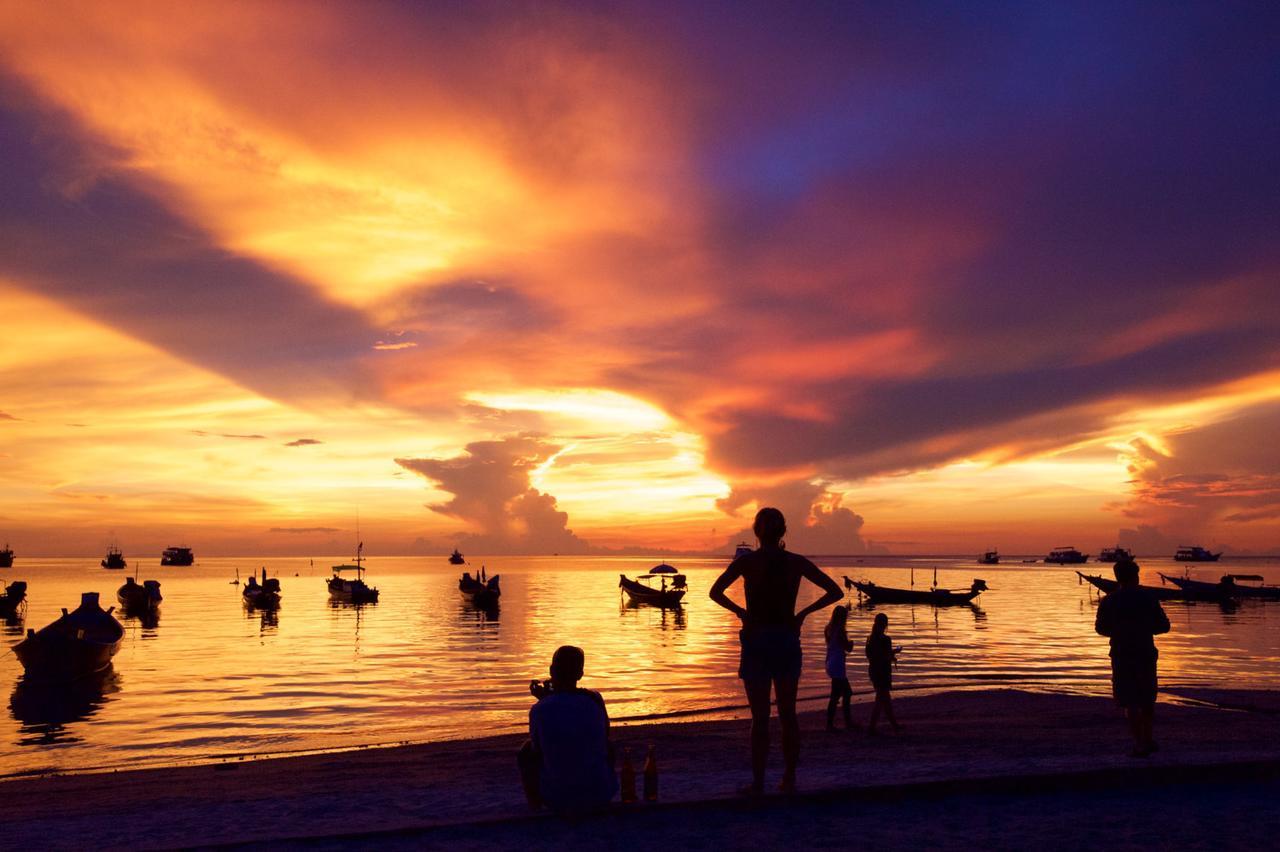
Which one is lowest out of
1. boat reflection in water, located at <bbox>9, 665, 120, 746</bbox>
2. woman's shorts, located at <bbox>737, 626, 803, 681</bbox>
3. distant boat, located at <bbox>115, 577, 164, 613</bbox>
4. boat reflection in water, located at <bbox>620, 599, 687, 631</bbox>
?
boat reflection in water, located at <bbox>620, 599, 687, 631</bbox>

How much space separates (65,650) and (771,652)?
122ft

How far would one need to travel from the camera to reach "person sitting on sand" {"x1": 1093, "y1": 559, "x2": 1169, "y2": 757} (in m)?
10.3

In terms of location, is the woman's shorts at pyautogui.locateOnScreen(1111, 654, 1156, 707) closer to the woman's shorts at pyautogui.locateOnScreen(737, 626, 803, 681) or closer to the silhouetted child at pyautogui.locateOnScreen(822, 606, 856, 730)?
the woman's shorts at pyautogui.locateOnScreen(737, 626, 803, 681)

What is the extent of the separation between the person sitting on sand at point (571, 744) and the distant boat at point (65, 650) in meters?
36.0

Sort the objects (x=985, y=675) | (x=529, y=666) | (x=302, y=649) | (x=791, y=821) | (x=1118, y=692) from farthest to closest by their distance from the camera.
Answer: (x=302, y=649), (x=529, y=666), (x=985, y=675), (x=1118, y=692), (x=791, y=821)

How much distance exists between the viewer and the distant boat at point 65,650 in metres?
35.2

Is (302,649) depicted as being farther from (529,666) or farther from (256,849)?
(256,849)

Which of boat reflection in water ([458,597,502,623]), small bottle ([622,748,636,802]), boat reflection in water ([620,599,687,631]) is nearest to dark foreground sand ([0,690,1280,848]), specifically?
small bottle ([622,748,636,802])

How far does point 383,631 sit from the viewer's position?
62.6 m

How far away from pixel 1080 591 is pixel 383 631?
10285 cm

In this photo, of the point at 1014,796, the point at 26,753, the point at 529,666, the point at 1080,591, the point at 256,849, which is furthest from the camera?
the point at 1080,591

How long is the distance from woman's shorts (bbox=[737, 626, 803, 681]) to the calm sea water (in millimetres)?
17224

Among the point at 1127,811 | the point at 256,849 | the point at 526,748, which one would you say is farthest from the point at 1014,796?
the point at 256,849

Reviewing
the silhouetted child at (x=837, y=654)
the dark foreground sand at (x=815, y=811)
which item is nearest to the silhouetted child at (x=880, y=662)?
the silhouetted child at (x=837, y=654)
